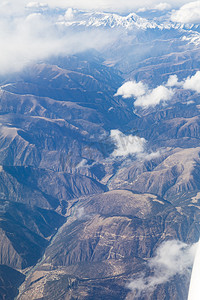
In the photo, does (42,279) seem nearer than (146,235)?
Yes

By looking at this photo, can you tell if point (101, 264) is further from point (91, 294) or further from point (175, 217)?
point (175, 217)

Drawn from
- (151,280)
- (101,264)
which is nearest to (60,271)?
(101,264)

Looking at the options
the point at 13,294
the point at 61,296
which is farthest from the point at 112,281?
the point at 13,294

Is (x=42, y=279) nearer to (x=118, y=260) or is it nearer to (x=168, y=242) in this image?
(x=118, y=260)

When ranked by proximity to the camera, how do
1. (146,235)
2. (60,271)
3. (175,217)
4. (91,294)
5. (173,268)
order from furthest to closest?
(175,217) < (146,235) < (60,271) < (173,268) < (91,294)

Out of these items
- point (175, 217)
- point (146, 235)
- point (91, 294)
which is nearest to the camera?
point (91, 294)

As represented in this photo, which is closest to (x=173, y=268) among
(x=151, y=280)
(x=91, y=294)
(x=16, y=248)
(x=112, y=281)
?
(x=151, y=280)

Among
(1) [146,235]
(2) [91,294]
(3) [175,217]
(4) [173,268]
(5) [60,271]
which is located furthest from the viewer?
(3) [175,217]

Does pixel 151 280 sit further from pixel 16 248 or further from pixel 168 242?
pixel 16 248
